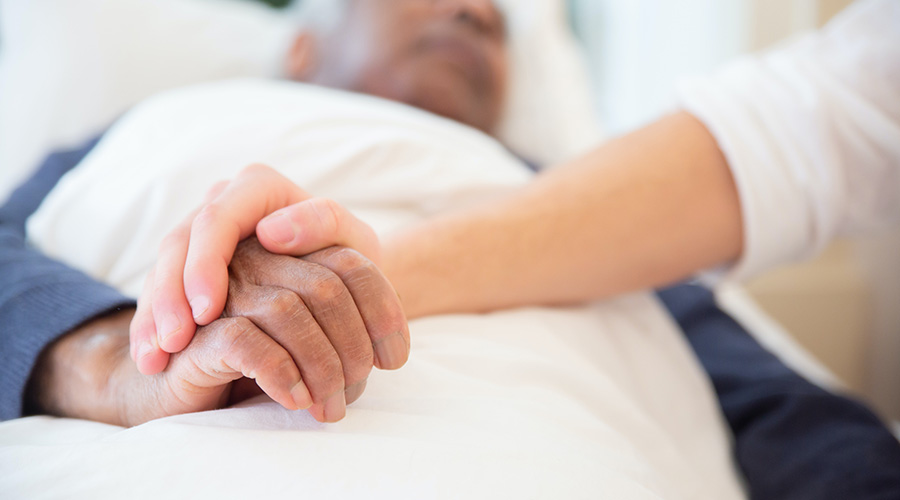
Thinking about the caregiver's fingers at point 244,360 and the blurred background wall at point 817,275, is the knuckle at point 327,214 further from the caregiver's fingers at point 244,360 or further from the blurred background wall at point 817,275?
the blurred background wall at point 817,275

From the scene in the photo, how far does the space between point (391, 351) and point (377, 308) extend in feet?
0.08

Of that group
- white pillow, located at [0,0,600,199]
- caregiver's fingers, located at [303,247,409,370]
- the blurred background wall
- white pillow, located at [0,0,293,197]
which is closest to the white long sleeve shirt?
caregiver's fingers, located at [303,247,409,370]

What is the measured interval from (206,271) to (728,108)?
18.8 inches

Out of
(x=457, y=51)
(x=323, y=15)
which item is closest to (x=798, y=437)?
(x=457, y=51)

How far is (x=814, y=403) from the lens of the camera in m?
0.58

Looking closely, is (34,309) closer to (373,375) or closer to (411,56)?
(373,375)

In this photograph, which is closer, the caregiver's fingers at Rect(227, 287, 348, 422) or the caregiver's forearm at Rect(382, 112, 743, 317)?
the caregiver's fingers at Rect(227, 287, 348, 422)

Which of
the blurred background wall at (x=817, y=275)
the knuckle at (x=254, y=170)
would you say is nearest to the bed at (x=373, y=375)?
the knuckle at (x=254, y=170)

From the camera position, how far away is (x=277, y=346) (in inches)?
11.2

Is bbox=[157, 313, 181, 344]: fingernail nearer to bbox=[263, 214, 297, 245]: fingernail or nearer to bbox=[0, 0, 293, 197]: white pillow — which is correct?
bbox=[263, 214, 297, 245]: fingernail

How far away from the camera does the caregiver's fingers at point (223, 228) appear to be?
303 millimetres

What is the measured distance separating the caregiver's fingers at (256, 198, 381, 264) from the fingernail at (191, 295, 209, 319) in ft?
0.16

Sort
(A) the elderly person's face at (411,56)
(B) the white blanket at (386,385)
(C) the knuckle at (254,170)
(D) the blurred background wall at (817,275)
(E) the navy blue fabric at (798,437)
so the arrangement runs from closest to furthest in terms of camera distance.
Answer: (B) the white blanket at (386,385) < (C) the knuckle at (254,170) < (E) the navy blue fabric at (798,437) < (A) the elderly person's face at (411,56) < (D) the blurred background wall at (817,275)

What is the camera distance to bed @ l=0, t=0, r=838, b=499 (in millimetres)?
274
